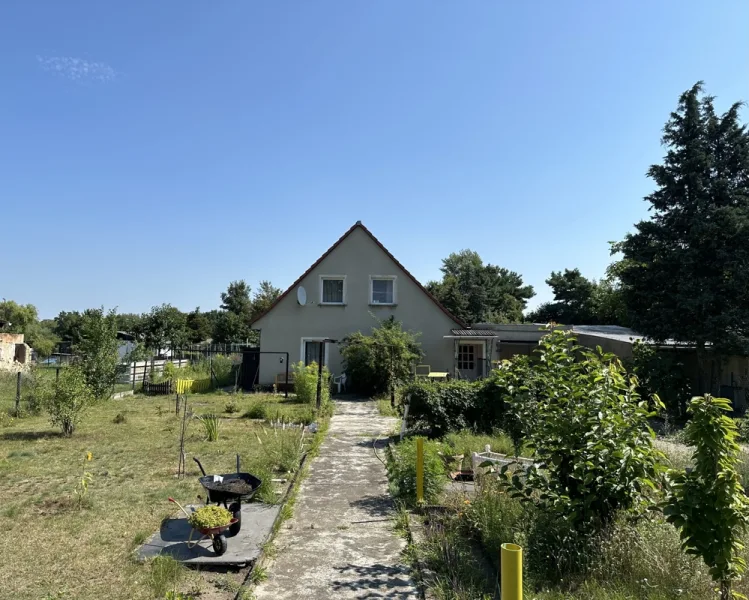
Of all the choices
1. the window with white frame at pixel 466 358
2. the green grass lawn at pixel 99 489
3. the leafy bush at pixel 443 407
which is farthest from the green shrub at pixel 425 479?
the window with white frame at pixel 466 358

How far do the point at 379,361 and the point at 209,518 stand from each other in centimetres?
1551

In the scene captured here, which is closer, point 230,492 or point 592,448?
point 592,448

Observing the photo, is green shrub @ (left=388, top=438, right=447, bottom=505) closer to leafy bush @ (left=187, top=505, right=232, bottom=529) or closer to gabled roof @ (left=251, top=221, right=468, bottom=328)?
leafy bush @ (left=187, top=505, right=232, bottom=529)

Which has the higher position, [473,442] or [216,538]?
[473,442]

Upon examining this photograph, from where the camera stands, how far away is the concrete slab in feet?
16.4

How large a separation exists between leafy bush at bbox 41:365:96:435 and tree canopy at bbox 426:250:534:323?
40.3m

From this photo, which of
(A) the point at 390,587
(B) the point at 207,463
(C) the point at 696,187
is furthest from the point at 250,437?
(C) the point at 696,187

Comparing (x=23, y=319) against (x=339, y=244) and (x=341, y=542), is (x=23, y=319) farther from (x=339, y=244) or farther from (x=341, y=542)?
(x=341, y=542)

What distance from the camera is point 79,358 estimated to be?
1467 cm

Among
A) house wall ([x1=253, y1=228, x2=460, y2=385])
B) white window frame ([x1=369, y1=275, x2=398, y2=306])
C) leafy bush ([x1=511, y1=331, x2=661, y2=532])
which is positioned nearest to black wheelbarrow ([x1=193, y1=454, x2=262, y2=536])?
leafy bush ([x1=511, y1=331, x2=661, y2=532])

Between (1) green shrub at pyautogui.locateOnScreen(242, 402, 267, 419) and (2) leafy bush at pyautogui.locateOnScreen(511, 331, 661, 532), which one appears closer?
(2) leafy bush at pyautogui.locateOnScreen(511, 331, 661, 532)

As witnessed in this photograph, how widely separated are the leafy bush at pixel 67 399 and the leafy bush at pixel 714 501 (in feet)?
40.0

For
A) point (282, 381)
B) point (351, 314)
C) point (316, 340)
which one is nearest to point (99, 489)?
point (282, 381)

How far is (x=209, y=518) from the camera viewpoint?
496 cm
